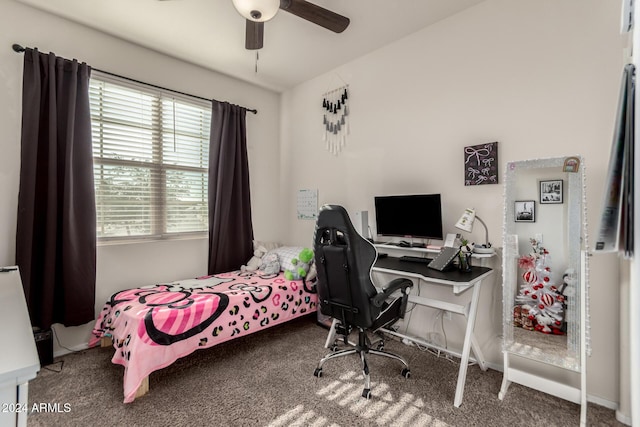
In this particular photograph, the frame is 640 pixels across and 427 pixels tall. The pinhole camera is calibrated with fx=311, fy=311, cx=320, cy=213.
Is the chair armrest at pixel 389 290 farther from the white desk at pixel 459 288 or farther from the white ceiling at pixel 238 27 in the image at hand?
the white ceiling at pixel 238 27

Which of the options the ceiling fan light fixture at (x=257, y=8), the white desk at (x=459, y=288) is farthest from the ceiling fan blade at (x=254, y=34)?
the white desk at (x=459, y=288)

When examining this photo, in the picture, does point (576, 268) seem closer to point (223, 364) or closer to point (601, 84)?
point (601, 84)

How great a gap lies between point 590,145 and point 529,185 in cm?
41

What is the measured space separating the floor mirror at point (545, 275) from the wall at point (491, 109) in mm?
179

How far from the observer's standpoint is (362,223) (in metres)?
3.04

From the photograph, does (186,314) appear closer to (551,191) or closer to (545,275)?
(545,275)

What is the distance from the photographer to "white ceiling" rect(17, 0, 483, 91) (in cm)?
244

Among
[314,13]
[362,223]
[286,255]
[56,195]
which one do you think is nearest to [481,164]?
[362,223]

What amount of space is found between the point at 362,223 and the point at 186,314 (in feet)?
5.63

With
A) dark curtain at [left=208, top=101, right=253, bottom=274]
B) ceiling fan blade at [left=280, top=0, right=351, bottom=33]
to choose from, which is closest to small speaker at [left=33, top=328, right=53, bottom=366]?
dark curtain at [left=208, top=101, right=253, bottom=274]

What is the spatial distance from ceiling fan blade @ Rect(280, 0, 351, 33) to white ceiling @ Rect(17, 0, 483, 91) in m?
0.33

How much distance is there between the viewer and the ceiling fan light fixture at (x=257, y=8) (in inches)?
69.6

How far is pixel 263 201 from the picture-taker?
404 centimetres

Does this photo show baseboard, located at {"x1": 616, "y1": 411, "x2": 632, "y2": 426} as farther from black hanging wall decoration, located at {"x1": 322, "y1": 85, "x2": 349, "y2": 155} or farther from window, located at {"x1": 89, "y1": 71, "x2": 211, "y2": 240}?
window, located at {"x1": 89, "y1": 71, "x2": 211, "y2": 240}
